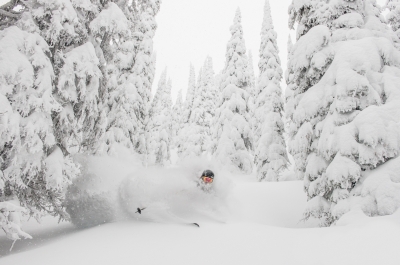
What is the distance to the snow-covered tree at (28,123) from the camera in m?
5.47

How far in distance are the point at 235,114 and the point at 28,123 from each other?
68.9 feet

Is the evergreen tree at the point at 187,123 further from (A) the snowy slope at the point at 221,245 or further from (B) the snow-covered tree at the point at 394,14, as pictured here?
(A) the snowy slope at the point at 221,245

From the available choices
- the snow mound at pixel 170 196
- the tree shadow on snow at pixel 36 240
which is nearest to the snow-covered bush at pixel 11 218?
the tree shadow on snow at pixel 36 240

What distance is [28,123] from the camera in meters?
5.81

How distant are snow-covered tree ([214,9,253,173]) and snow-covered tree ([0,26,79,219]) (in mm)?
19247

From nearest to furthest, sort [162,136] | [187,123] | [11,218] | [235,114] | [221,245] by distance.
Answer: [11,218] < [221,245] < [235,114] < [162,136] < [187,123]

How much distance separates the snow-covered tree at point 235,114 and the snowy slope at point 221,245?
61.2 ft

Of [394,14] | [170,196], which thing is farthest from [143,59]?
[394,14]

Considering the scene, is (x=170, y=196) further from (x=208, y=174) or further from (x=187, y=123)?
(x=187, y=123)

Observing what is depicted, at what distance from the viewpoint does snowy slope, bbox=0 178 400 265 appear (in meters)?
4.29

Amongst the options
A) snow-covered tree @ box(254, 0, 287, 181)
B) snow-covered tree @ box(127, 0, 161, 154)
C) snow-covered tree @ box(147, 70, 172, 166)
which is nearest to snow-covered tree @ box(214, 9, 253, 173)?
snow-covered tree @ box(254, 0, 287, 181)

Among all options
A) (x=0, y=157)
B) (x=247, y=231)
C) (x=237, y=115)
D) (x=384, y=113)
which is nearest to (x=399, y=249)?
(x=247, y=231)

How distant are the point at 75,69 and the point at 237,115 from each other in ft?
64.5

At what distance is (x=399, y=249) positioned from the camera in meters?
3.98
